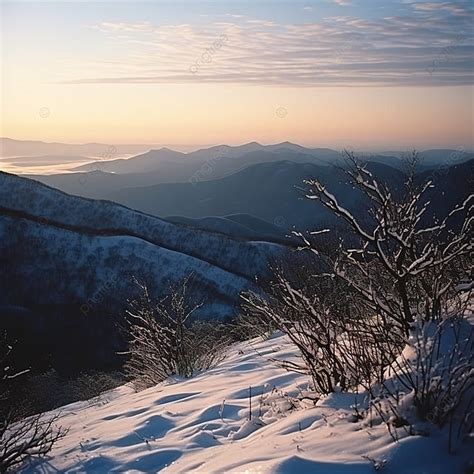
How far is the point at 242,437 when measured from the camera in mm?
3998

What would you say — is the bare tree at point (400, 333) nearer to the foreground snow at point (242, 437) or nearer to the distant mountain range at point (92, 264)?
the foreground snow at point (242, 437)

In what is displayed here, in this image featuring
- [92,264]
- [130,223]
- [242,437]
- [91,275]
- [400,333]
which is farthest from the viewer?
[130,223]

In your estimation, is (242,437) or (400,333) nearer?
(400,333)

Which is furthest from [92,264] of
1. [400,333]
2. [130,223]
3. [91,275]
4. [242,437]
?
[400,333]

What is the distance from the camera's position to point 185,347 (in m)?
8.73

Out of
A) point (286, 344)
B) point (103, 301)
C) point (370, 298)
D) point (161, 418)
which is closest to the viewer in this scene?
point (370, 298)

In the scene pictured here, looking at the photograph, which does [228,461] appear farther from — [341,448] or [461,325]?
[461,325]

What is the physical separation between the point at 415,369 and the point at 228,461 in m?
1.35

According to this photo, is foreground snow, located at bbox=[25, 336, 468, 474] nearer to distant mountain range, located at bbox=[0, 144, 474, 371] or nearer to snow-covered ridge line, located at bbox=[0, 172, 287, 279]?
distant mountain range, located at bbox=[0, 144, 474, 371]

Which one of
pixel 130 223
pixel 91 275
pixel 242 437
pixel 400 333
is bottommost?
pixel 91 275

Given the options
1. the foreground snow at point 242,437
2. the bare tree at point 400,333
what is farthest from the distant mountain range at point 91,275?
the bare tree at point 400,333

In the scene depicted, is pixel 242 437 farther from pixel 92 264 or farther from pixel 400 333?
pixel 92 264

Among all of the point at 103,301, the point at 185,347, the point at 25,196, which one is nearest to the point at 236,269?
the point at 103,301

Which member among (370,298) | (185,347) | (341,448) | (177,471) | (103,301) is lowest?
(103,301)
